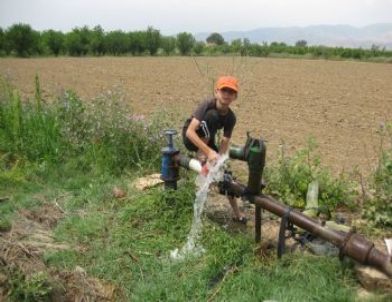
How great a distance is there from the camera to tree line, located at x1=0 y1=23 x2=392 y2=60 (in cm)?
3747

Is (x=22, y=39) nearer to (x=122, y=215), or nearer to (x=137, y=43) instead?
(x=137, y=43)

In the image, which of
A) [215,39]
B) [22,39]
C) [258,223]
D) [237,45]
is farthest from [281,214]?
[215,39]

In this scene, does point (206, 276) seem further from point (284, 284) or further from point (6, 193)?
point (6, 193)

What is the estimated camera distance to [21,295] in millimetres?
2785

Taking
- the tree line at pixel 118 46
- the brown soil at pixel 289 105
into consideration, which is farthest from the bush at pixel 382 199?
the tree line at pixel 118 46

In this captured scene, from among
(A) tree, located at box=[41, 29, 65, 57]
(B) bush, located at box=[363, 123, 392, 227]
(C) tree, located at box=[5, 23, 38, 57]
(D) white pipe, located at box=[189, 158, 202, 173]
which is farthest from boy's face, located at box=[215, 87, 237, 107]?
(A) tree, located at box=[41, 29, 65, 57]

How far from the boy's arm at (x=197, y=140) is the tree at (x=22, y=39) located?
3707 centimetres

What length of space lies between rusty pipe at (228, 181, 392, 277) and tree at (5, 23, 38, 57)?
37.8 meters

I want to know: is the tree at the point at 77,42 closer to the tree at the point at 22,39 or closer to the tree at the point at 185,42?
the tree at the point at 22,39

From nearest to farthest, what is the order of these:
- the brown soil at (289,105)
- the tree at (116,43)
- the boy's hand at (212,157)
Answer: the boy's hand at (212,157)
the brown soil at (289,105)
the tree at (116,43)

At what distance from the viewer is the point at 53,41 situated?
133ft

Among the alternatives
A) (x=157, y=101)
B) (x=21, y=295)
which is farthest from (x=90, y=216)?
(x=157, y=101)

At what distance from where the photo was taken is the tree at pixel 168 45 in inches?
1882

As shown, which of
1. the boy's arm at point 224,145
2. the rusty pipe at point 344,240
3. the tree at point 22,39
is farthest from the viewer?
the tree at point 22,39
